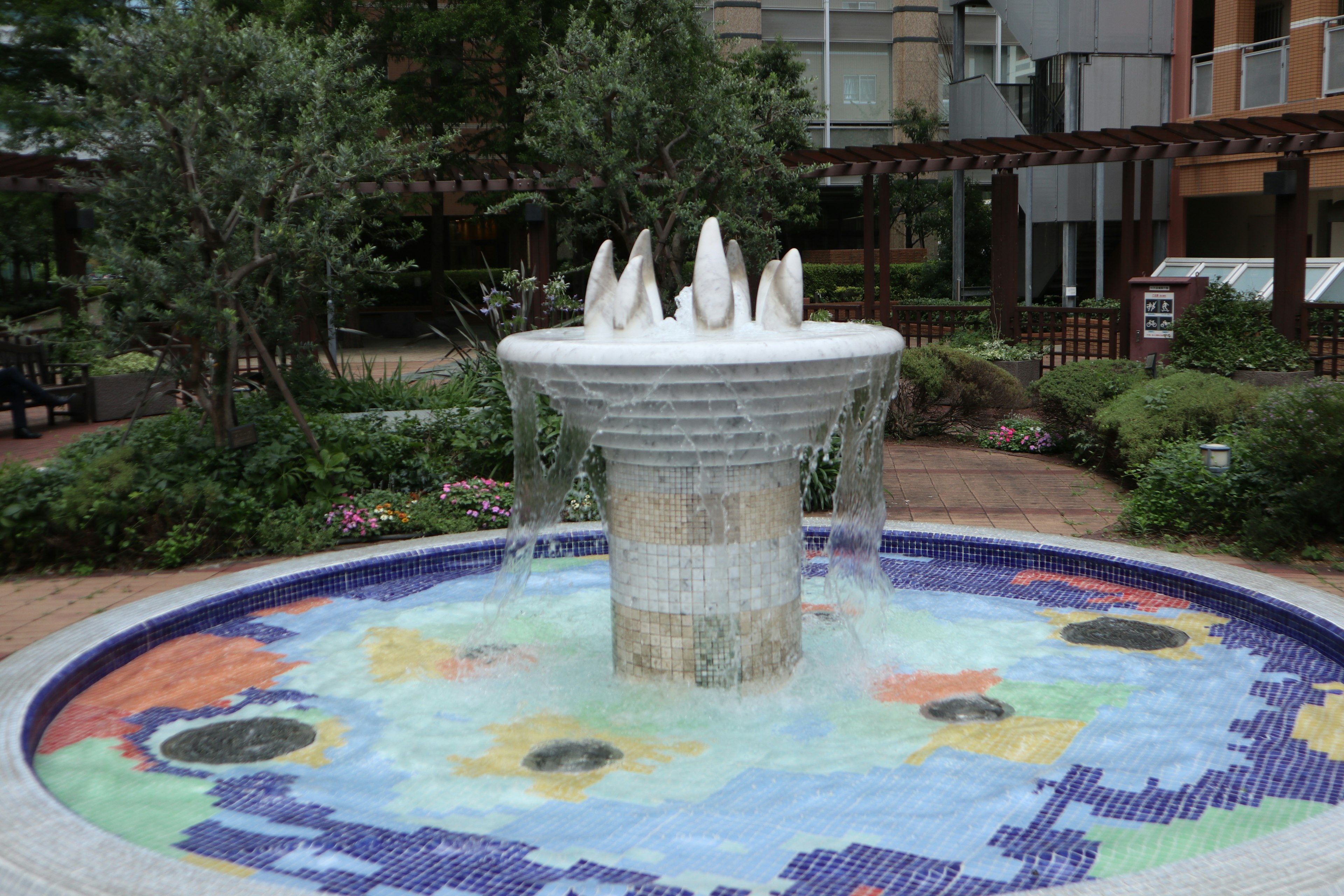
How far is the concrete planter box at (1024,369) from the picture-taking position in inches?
575

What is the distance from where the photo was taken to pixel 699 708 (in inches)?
190

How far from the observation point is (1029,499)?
915 cm

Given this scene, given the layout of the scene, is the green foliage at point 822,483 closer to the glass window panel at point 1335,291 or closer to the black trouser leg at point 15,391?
the black trouser leg at point 15,391

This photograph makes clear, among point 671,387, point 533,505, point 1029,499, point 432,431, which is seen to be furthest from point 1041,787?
point 432,431

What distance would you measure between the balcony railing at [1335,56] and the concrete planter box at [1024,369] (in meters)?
8.86

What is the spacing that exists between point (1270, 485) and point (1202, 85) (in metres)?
17.6

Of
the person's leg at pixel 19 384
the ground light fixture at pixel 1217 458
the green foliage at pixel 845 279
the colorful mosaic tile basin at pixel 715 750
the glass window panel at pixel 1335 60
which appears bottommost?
the colorful mosaic tile basin at pixel 715 750

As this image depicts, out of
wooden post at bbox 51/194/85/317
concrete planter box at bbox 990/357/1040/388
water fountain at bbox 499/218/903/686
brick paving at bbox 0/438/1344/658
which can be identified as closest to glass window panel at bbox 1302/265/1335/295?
concrete planter box at bbox 990/357/1040/388

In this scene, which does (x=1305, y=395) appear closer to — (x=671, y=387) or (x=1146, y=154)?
(x=671, y=387)

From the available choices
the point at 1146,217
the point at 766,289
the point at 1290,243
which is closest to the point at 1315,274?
the point at 1146,217

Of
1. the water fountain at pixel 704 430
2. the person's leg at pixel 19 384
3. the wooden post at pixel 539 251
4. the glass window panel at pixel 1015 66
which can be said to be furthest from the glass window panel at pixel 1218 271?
the person's leg at pixel 19 384

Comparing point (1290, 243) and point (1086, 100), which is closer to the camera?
point (1290, 243)

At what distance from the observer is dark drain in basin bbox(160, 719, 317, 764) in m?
4.54

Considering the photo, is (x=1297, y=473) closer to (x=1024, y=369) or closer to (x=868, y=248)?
(x=1024, y=369)
